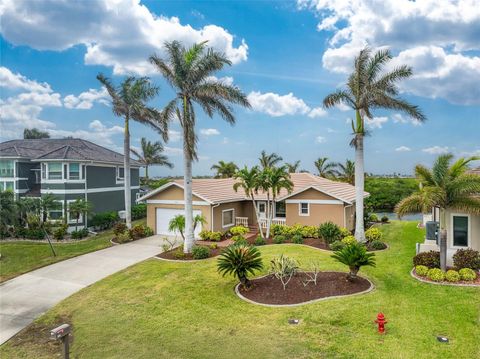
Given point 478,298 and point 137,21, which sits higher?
point 137,21

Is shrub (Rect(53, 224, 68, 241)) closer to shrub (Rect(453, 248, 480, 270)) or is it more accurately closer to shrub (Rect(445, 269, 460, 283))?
shrub (Rect(445, 269, 460, 283))

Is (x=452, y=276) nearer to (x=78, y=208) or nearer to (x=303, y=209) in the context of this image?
(x=303, y=209)

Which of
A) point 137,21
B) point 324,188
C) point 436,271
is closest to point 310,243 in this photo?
point 324,188

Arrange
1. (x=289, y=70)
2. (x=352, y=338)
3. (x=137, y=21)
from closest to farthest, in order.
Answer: (x=352, y=338), (x=137, y=21), (x=289, y=70)

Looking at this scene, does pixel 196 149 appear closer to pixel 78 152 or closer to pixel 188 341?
pixel 188 341

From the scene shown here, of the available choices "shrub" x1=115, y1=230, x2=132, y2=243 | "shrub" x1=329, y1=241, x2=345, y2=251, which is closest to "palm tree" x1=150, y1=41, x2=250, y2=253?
"shrub" x1=115, y1=230, x2=132, y2=243
